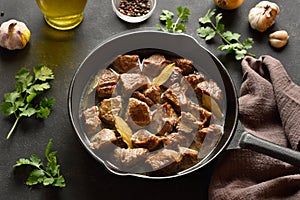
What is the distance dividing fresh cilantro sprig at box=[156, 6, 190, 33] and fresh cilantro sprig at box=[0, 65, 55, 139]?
442 millimetres

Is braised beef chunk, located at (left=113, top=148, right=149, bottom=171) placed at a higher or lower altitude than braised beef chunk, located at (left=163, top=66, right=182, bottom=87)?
lower

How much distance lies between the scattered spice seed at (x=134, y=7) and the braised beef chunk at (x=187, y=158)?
0.62m

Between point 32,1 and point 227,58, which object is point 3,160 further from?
point 227,58

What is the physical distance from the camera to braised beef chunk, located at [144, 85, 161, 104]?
2084 millimetres

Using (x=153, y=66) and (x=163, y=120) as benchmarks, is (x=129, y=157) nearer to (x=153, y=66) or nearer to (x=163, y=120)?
(x=163, y=120)

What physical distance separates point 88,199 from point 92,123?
0.78ft

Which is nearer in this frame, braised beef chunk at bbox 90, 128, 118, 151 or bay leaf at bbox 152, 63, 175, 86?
braised beef chunk at bbox 90, 128, 118, 151

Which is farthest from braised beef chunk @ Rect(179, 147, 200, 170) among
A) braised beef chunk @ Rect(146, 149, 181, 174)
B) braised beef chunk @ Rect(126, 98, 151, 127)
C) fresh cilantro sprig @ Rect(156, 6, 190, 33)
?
fresh cilantro sprig @ Rect(156, 6, 190, 33)

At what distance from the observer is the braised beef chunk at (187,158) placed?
1.97 m

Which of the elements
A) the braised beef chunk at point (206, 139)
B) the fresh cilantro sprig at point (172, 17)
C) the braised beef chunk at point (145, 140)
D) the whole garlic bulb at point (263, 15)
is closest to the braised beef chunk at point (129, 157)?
the braised beef chunk at point (145, 140)

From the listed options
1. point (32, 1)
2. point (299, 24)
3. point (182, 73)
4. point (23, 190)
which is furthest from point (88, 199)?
point (299, 24)

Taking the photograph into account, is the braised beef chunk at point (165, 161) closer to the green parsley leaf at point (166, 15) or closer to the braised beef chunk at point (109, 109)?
the braised beef chunk at point (109, 109)

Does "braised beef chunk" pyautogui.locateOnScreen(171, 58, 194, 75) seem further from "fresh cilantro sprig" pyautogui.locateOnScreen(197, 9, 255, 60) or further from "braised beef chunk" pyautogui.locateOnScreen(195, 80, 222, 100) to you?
"fresh cilantro sprig" pyautogui.locateOnScreen(197, 9, 255, 60)

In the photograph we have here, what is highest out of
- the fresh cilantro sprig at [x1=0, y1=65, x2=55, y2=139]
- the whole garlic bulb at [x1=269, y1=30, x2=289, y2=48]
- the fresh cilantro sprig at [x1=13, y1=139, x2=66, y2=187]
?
the whole garlic bulb at [x1=269, y1=30, x2=289, y2=48]
